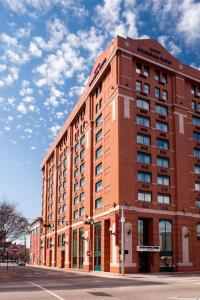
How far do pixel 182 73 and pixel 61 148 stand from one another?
4125 centimetres

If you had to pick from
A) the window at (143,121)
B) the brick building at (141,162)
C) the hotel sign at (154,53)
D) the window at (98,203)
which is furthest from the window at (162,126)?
the window at (98,203)

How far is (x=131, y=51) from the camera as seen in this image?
5984 centimetres

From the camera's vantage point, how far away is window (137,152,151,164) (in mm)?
57594

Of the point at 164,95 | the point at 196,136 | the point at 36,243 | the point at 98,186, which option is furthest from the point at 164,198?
the point at 36,243

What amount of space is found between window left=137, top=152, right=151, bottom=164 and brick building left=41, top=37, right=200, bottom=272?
15 centimetres

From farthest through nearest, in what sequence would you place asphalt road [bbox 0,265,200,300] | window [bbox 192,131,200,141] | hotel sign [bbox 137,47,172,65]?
window [bbox 192,131,200,141]
hotel sign [bbox 137,47,172,65]
asphalt road [bbox 0,265,200,300]

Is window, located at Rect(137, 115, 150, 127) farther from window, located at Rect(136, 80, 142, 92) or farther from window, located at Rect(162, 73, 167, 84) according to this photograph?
window, located at Rect(162, 73, 167, 84)

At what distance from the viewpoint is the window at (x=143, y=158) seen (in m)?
57.6

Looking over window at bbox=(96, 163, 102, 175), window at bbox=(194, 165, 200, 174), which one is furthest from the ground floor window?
window at bbox=(96, 163, 102, 175)

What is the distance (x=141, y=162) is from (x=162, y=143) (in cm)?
575

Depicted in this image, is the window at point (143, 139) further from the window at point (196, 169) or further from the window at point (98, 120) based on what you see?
the window at point (196, 169)

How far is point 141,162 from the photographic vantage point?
189 feet

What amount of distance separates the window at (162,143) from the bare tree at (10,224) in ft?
102

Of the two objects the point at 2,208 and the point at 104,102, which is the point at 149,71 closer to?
the point at 104,102
